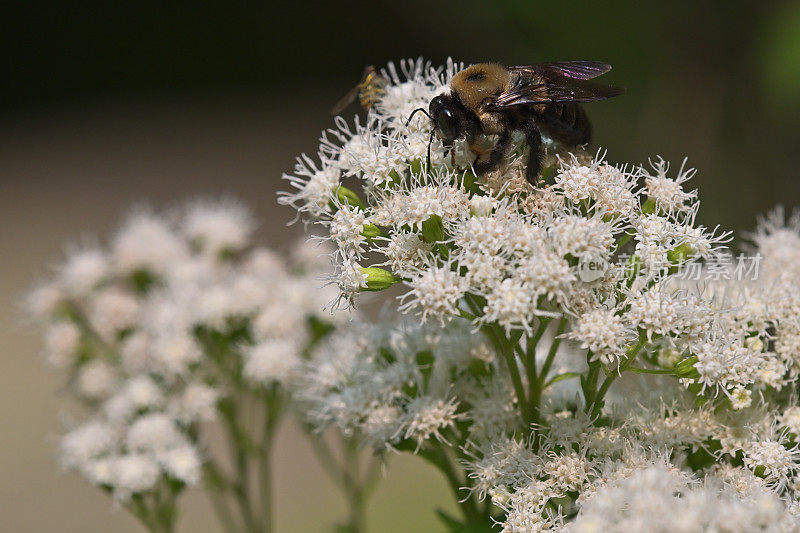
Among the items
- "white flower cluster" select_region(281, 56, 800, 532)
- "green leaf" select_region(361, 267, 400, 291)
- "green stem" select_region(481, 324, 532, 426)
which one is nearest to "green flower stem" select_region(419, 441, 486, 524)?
"white flower cluster" select_region(281, 56, 800, 532)

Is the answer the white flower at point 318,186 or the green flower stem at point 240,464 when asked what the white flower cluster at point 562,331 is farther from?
the green flower stem at point 240,464

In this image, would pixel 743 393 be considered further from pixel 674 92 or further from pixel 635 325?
pixel 674 92

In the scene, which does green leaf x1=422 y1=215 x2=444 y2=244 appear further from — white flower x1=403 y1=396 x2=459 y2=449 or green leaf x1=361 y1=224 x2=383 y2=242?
white flower x1=403 y1=396 x2=459 y2=449

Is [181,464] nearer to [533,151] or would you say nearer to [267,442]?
[267,442]

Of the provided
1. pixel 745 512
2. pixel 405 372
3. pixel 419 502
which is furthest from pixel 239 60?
pixel 745 512

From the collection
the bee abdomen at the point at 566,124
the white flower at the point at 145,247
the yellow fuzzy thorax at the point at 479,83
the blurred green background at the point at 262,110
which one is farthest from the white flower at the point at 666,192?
the white flower at the point at 145,247
